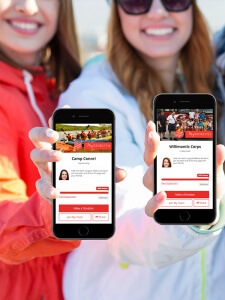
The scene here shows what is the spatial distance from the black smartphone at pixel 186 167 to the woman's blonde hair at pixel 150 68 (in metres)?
0.91

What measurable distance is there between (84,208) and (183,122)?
0.46 m

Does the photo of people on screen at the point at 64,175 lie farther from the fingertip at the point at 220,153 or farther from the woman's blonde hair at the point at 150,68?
the woman's blonde hair at the point at 150,68

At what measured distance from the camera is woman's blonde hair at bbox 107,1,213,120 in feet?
10.2

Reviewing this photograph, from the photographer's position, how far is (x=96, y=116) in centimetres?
219

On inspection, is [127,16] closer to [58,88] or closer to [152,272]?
[58,88]

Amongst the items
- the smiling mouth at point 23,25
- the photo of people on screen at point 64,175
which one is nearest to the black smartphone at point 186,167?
the photo of people on screen at point 64,175

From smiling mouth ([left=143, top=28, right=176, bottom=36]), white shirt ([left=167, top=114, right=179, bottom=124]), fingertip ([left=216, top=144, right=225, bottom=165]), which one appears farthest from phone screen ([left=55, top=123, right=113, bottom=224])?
smiling mouth ([left=143, top=28, right=176, bottom=36])

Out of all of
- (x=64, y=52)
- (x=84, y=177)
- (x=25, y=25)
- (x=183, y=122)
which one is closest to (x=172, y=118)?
(x=183, y=122)

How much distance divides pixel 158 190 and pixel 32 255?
0.62 m

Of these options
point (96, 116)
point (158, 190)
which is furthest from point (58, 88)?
point (158, 190)

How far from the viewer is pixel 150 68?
129 inches

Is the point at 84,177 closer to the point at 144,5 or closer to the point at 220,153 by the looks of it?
the point at 220,153

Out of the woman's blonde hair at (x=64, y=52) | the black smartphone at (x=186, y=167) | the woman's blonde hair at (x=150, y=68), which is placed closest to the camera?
the black smartphone at (x=186, y=167)

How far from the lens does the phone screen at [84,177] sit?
214 cm
